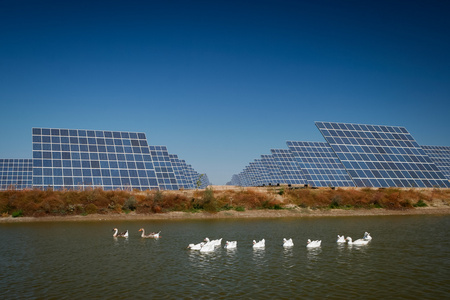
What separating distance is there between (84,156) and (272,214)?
22.9m

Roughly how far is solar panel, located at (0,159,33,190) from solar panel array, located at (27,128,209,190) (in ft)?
92.3

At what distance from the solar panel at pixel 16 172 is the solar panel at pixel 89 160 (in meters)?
28.2

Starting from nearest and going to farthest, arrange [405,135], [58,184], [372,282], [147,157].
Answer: [372,282], [58,184], [147,157], [405,135]

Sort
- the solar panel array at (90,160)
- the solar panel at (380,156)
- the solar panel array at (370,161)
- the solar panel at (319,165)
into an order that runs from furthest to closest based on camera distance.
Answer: the solar panel at (319,165) → the solar panel array at (370,161) → the solar panel at (380,156) → the solar panel array at (90,160)

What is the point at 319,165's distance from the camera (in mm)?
52375

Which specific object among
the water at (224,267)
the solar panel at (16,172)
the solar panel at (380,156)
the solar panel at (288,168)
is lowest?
the water at (224,267)

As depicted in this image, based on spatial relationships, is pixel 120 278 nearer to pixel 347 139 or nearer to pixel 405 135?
pixel 347 139

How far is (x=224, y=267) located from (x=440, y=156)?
266 feet

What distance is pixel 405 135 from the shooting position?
49.3m

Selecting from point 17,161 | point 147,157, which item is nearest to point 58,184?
point 147,157

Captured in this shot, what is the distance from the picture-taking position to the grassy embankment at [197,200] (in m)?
34.2

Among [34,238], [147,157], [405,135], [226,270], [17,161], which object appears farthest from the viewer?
[17,161]

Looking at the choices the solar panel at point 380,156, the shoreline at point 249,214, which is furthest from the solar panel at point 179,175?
the solar panel at point 380,156

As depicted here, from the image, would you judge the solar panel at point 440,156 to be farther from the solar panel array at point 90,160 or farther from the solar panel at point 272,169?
the solar panel array at point 90,160
